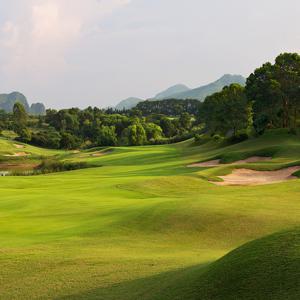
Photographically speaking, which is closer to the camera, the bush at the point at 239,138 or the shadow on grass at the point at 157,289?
the shadow on grass at the point at 157,289

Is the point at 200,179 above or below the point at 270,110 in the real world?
below

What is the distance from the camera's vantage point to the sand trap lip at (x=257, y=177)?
37891 millimetres

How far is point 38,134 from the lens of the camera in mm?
160250

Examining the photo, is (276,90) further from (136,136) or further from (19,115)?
(19,115)

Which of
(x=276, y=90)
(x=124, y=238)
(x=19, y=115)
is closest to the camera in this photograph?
(x=124, y=238)

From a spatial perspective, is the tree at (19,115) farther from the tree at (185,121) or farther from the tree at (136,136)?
the tree at (136,136)

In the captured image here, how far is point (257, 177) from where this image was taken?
40531mm

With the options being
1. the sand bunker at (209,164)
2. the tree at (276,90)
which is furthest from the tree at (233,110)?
the sand bunker at (209,164)

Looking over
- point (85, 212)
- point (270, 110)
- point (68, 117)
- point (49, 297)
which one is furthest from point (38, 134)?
point (49, 297)

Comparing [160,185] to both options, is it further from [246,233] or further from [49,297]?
[49,297]

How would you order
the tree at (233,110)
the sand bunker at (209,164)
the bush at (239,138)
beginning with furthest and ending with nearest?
the tree at (233,110) → the bush at (239,138) → the sand bunker at (209,164)

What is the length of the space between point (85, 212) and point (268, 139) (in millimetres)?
47343

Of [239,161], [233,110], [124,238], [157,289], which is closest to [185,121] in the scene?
[233,110]

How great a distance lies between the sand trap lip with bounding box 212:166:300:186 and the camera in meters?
37.9
